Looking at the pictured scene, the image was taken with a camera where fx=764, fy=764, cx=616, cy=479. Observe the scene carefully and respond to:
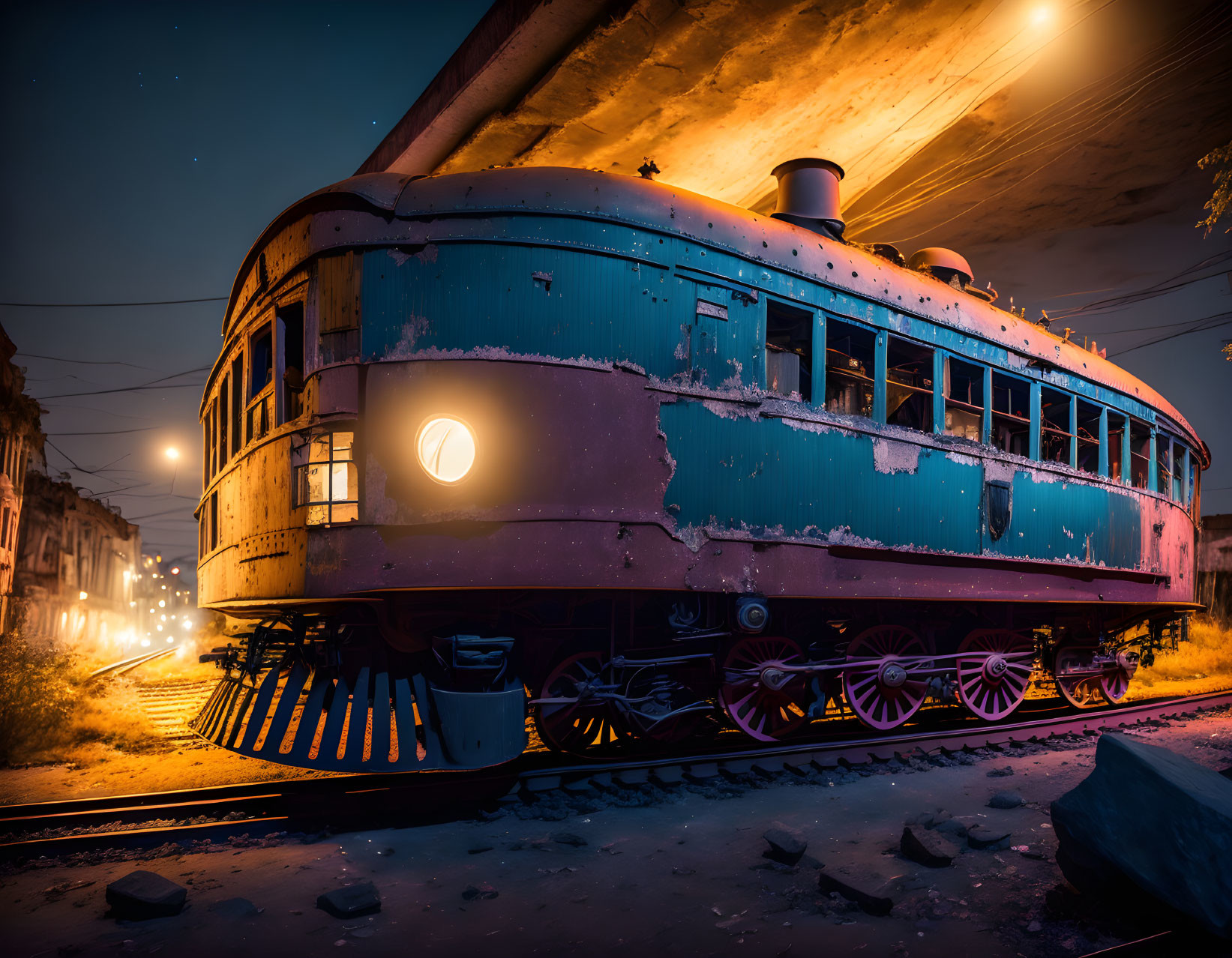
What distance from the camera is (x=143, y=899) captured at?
318cm

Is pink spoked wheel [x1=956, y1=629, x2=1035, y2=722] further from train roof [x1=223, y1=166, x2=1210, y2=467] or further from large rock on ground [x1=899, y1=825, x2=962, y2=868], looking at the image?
large rock on ground [x1=899, y1=825, x2=962, y2=868]

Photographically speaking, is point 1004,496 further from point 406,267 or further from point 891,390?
point 406,267

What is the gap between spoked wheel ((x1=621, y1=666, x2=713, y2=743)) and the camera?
5.44 metres

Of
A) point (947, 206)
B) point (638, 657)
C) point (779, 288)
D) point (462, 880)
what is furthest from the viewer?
point (947, 206)

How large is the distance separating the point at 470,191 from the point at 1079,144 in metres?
12.2

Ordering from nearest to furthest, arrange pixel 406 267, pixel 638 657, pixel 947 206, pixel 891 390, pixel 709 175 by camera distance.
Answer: pixel 406 267 → pixel 638 657 → pixel 891 390 → pixel 709 175 → pixel 947 206

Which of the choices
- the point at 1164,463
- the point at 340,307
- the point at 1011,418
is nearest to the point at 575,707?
the point at 340,307

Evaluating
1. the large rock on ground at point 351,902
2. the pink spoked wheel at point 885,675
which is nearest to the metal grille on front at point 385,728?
the large rock on ground at point 351,902

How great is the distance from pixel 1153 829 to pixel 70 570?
1450 inches

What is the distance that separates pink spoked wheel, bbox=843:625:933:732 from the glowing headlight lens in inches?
147

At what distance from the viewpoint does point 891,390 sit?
23.7 ft

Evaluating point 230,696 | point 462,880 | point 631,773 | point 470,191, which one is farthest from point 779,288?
point 230,696

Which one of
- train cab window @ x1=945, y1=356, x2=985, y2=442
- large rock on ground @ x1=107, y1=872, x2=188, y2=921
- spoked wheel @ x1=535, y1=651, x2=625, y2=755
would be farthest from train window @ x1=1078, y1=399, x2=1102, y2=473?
large rock on ground @ x1=107, y1=872, x2=188, y2=921

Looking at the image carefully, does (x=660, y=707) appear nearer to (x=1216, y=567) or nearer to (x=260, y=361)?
(x=260, y=361)
